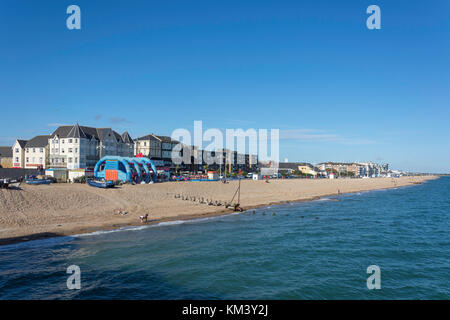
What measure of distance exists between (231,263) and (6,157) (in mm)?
88737

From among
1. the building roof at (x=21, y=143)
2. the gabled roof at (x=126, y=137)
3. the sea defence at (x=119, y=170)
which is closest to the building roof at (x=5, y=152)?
the building roof at (x=21, y=143)

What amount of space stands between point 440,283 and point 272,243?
40.7 ft

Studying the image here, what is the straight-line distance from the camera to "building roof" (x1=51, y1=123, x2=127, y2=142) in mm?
71838

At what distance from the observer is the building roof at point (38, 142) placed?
77113 millimetres

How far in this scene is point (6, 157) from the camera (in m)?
85.8

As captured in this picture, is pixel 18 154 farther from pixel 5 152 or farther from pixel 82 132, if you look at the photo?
pixel 82 132

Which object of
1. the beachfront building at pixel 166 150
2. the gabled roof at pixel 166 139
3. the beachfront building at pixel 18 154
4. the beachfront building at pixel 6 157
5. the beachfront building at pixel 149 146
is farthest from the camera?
the gabled roof at pixel 166 139

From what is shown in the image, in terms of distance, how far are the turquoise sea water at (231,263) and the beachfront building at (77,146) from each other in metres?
47.2

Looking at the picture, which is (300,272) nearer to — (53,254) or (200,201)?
(53,254)

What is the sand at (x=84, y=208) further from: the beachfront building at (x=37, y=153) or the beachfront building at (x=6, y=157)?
the beachfront building at (x=6, y=157)

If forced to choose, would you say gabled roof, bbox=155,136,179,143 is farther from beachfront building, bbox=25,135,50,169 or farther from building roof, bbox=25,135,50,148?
beachfront building, bbox=25,135,50,169

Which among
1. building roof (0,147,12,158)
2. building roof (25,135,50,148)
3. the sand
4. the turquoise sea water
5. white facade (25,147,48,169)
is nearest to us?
the turquoise sea water

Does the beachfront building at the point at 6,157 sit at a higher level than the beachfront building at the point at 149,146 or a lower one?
lower

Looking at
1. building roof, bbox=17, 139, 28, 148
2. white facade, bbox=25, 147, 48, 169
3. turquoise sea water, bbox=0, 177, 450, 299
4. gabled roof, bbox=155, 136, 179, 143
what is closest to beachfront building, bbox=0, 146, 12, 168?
building roof, bbox=17, 139, 28, 148
